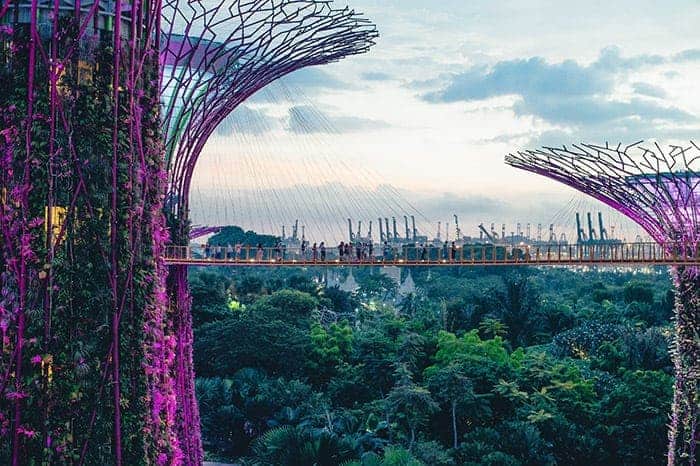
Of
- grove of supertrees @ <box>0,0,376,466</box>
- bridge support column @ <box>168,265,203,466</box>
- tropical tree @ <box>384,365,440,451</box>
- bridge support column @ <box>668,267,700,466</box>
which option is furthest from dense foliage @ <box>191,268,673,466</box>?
grove of supertrees @ <box>0,0,376,466</box>

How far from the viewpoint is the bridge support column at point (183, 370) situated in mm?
20875

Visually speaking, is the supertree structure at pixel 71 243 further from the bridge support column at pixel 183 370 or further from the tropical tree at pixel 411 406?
the tropical tree at pixel 411 406

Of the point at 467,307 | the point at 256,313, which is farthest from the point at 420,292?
the point at 256,313

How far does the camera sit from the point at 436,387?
31078 mm

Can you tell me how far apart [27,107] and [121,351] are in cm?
415

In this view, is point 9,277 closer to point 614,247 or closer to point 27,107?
point 27,107

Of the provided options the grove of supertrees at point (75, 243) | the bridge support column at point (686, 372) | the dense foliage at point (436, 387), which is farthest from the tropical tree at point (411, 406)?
the grove of supertrees at point (75, 243)

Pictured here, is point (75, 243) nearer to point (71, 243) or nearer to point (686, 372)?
point (71, 243)

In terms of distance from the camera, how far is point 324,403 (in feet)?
102

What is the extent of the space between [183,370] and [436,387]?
41.3 ft

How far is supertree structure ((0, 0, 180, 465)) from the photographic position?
13133 mm

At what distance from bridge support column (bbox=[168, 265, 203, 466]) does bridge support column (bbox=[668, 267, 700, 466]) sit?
11977mm

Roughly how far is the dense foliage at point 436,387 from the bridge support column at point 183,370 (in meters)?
2.59

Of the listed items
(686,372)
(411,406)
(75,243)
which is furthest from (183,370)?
(686,372)
